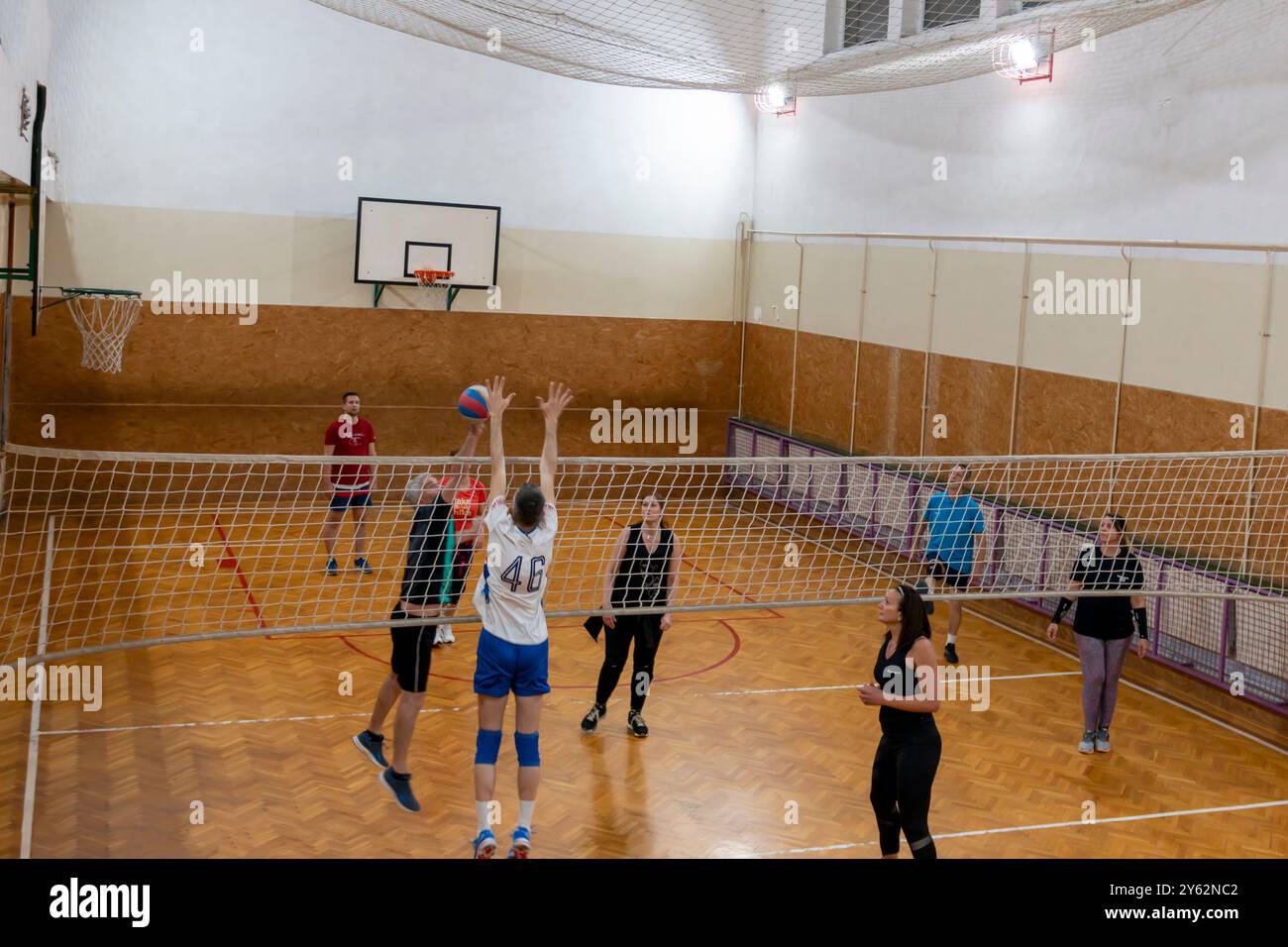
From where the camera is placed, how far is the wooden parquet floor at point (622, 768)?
7.11 meters

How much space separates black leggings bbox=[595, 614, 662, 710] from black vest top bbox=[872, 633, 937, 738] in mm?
2609

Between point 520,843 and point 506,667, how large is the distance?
2.94ft

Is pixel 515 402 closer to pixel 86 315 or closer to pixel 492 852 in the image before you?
pixel 86 315

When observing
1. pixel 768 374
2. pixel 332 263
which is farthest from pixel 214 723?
pixel 768 374

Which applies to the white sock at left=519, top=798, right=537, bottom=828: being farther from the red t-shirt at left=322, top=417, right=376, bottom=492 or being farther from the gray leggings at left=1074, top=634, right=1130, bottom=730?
the red t-shirt at left=322, top=417, right=376, bottom=492

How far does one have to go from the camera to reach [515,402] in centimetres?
1752

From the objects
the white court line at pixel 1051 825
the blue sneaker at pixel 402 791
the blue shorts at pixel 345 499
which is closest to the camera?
the white court line at pixel 1051 825

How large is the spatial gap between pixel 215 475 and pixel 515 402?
4201 millimetres

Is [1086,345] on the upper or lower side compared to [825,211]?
lower

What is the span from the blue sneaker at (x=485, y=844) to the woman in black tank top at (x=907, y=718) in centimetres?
198

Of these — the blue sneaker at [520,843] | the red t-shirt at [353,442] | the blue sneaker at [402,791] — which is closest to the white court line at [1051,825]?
the blue sneaker at [520,843]

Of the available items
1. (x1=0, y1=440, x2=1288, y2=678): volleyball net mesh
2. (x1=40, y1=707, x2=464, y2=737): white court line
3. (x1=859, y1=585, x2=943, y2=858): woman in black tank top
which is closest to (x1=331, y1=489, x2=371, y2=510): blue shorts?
(x1=0, y1=440, x2=1288, y2=678): volleyball net mesh

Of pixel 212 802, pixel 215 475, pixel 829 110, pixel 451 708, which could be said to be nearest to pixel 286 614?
pixel 451 708

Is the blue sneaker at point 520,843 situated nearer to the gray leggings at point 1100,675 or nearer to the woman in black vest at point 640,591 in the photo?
the woman in black vest at point 640,591
